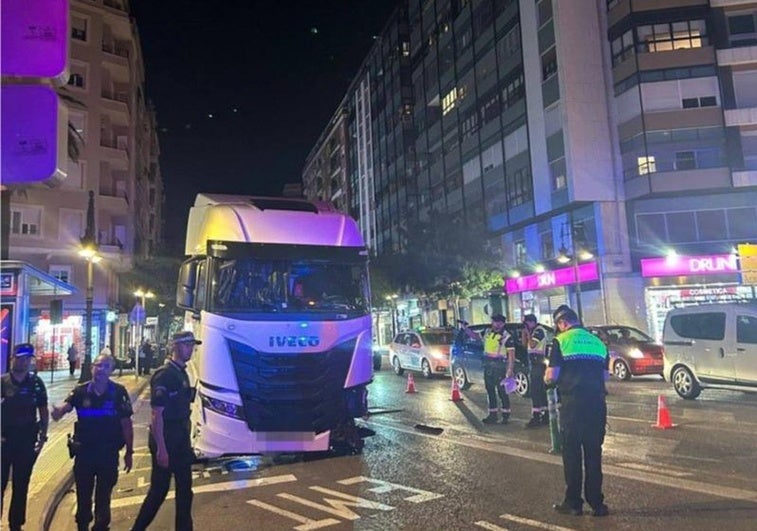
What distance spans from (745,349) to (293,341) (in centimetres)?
990

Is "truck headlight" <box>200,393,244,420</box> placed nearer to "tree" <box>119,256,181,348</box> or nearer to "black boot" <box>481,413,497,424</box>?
"black boot" <box>481,413,497,424</box>

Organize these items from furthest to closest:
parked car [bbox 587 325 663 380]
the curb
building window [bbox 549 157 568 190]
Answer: building window [bbox 549 157 568 190]
parked car [bbox 587 325 663 380]
the curb

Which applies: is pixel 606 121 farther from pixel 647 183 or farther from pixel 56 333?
pixel 56 333

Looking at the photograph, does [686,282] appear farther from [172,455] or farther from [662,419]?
[172,455]

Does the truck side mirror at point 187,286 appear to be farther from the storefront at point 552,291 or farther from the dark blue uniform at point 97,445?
the storefront at point 552,291

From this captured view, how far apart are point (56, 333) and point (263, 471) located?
3138 centimetres

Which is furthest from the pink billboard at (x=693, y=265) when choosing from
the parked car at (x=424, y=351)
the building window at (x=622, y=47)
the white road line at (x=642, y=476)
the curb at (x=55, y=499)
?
the curb at (x=55, y=499)

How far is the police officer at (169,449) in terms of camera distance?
5.16m

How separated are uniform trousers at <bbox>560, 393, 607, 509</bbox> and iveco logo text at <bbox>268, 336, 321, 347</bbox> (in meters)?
3.16

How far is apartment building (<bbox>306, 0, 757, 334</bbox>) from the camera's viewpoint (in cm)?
2916

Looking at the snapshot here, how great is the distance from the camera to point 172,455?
523 centimetres

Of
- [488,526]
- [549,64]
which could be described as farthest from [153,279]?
[488,526]

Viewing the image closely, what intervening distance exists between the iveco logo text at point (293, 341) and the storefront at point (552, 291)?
2183 centimetres

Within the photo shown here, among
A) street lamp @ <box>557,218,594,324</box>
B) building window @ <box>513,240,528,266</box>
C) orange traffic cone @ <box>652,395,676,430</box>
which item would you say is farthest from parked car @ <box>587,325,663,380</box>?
building window @ <box>513,240,528,266</box>
